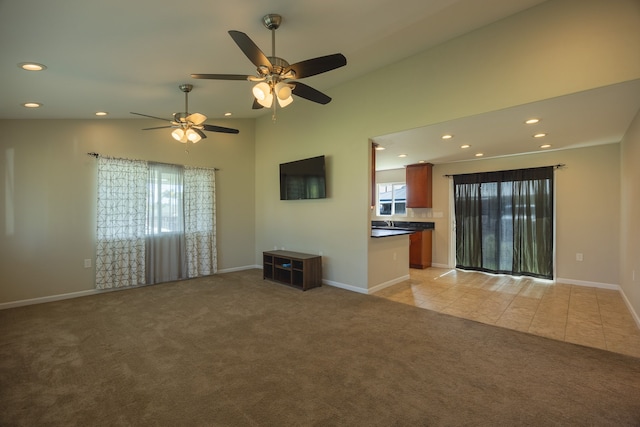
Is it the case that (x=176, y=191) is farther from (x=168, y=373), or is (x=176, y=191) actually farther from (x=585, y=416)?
(x=585, y=416)

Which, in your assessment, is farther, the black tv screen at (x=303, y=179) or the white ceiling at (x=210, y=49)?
the black tv screen at (x=303, y=179)

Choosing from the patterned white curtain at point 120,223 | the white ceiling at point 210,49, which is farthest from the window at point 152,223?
the white ceiling at point 210,49

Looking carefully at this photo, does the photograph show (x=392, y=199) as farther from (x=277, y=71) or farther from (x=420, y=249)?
(x=277, y=71)

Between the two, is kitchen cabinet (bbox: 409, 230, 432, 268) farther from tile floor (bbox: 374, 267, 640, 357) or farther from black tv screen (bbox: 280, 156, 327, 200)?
black tv screen (bbox: 280, 156, 327, 200)

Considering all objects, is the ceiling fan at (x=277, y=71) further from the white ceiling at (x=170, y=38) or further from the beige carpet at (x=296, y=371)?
the beige carpet at (x=296, y=371)

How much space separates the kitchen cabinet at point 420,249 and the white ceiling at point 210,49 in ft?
9.02

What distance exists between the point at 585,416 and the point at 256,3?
3705 millimetres

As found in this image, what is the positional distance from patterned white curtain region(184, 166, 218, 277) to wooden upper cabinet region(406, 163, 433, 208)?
14.5 ft

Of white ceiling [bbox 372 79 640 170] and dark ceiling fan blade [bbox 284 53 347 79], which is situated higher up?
dark ceiling fan blade [bbox 284 53 347 79]

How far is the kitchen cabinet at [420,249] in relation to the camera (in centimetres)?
654

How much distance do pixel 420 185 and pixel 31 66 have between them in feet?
21.1

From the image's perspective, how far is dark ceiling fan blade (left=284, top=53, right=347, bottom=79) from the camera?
2.26 meters

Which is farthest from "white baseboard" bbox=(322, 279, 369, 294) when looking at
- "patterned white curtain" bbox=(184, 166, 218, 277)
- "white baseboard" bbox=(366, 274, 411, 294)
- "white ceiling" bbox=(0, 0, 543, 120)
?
"white ceiling" bbox=(0, 0, 543, 120)

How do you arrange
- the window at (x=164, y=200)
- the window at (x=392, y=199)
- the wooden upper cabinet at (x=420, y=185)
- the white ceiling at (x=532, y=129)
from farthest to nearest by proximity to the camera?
1. the window at (x=392, y=199)
2. the wooden upper cabinet at (x=420, y=185)
3. the window at (x=164, y=200)
4. the white ceiling at (x=532, y=129)
